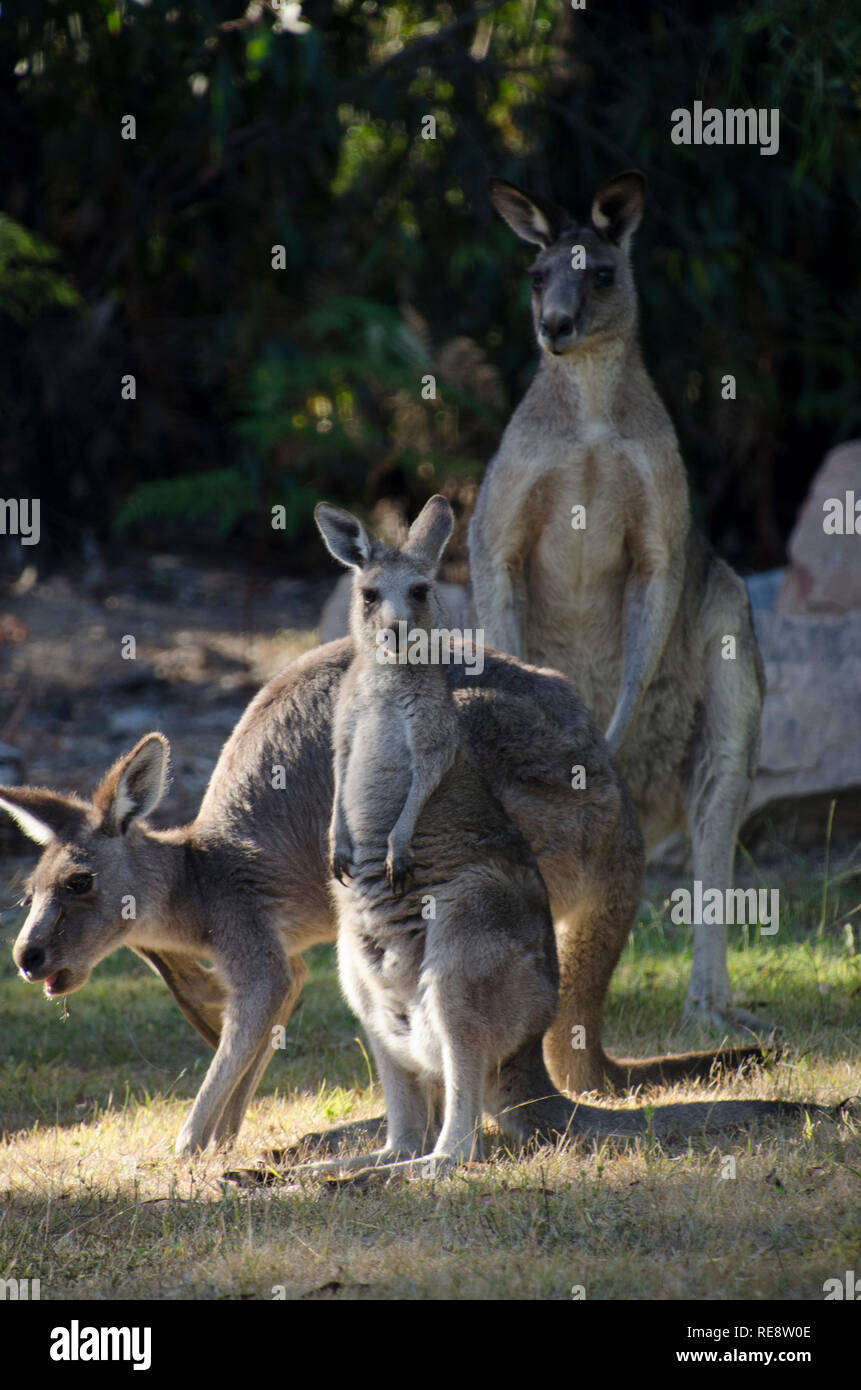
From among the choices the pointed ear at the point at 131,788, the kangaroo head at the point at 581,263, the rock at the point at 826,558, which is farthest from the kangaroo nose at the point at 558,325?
the rock at the point at 826,558

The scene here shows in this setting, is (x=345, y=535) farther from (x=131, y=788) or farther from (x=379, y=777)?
(x=131, y=788)

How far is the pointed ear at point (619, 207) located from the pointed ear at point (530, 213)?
12cm

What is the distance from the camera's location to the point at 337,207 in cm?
1005

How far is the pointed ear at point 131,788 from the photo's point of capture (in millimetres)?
4176

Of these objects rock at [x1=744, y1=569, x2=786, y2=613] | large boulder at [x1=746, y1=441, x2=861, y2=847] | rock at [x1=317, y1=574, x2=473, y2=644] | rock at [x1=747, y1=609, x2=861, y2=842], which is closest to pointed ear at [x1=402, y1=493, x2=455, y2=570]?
rock at [x1=317, y1=574, x2=473, y2=644]

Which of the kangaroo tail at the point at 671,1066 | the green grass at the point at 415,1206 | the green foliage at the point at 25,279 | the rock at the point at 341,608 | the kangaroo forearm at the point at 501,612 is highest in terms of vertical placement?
the green foliage at the point at 25,279

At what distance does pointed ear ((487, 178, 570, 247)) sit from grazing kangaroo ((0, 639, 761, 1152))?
159 cm

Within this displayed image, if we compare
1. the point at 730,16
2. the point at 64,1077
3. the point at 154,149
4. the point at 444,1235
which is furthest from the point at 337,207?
the point at 444,1235

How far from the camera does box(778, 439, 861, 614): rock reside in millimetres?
7477

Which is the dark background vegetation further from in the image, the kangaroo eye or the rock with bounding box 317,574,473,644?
the kangaroo eye

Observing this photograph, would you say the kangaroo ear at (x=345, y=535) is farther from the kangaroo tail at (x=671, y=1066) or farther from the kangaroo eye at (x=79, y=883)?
the kangaroo tail at (x=671, y=1066)

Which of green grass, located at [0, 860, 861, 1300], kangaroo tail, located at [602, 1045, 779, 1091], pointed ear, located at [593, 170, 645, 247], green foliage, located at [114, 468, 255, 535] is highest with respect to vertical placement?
green foliage, located at [114, 468, 255, 535]

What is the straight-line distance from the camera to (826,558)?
7.53 m

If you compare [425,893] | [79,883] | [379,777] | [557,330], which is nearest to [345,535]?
[379,777]
